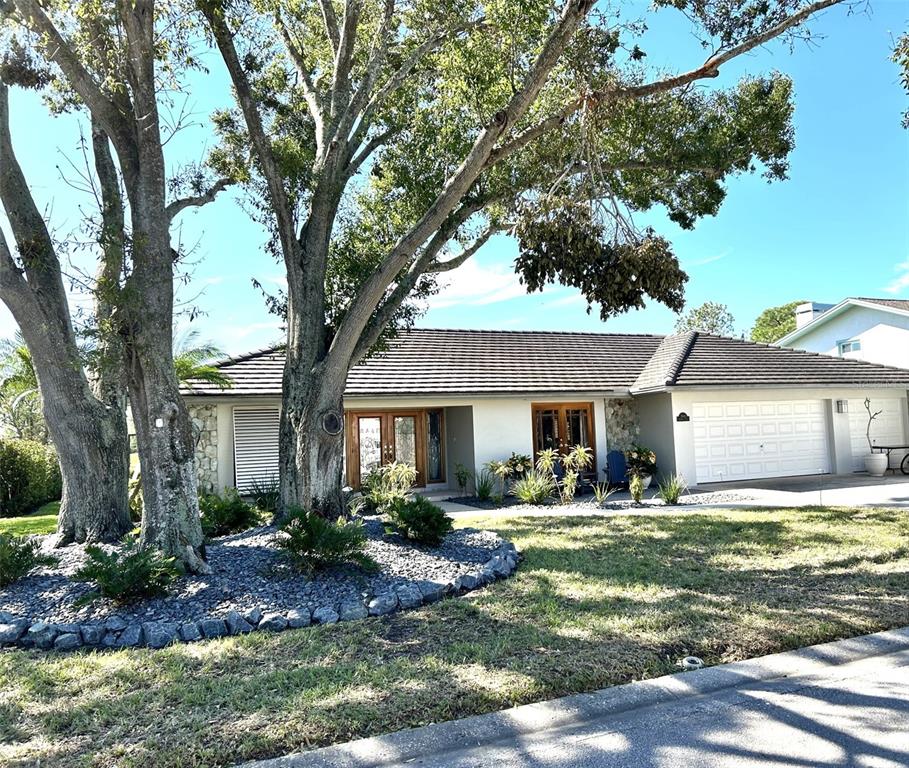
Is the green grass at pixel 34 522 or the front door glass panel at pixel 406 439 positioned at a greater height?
the front door glass panel at pixel 406 439

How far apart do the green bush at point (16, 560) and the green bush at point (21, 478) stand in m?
11.2

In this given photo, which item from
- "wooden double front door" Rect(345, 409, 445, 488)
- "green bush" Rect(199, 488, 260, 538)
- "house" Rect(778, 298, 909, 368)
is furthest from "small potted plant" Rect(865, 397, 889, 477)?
"green bush" Rect(199, 488, 260, 538)

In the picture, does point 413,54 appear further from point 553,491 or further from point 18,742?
point 553,491

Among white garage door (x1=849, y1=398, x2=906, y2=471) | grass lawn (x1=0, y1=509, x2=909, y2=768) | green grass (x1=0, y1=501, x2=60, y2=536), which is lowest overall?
grass lawn (x1=0, y1=509, x2=909, y2=768)

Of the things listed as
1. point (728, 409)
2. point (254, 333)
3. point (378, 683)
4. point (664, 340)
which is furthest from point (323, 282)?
point (664, 340)

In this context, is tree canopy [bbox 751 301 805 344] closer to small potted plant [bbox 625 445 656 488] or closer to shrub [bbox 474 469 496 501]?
Result: small potted plant [bbox 625 445 656 488]

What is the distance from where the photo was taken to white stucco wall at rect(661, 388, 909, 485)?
17780 millimetres

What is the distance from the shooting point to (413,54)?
983cm

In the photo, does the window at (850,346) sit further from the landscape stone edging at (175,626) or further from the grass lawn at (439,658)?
the landscape stone edging at (175,626)

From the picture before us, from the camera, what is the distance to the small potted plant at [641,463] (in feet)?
59.0

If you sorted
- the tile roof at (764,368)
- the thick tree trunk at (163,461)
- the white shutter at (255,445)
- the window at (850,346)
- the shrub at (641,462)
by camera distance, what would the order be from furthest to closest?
the window at (850,346) → the tile roof at (764,368) → the shrub at (641,462) → the white shutter at (255,445) → the thick tree trunk at (163,461)

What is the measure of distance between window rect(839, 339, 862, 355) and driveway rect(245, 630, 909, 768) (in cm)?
2663

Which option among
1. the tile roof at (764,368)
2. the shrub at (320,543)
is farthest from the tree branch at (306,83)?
the tile roof at (764,368)

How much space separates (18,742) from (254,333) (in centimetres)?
1699
